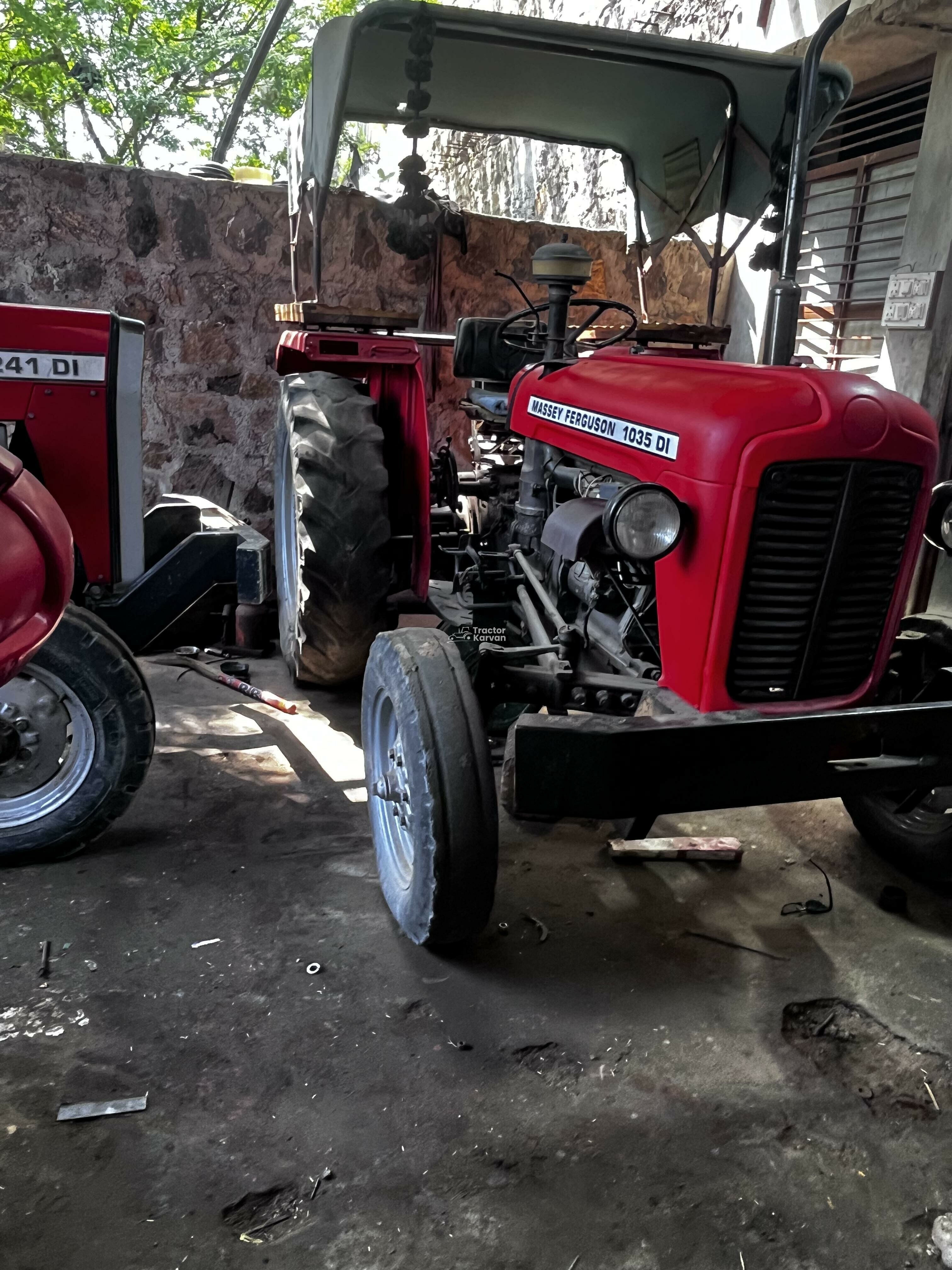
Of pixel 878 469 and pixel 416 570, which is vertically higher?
pixel 878 469

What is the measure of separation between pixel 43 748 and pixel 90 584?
27.0 inches

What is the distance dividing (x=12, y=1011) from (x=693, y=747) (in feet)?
5.11

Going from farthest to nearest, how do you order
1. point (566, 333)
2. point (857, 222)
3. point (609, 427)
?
point (857, 222) < point (566, 333) < point (609, 427)

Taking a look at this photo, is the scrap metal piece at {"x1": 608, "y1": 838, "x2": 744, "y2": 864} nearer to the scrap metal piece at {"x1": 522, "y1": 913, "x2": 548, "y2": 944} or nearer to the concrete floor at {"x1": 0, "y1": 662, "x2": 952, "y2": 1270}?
the concrete floor at {"x1": 0, "y1": 662, "x2": 952, "y2": 1270}

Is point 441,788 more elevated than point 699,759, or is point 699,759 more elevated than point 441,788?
point 699,759

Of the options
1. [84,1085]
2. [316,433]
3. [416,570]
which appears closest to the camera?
[84,1085]

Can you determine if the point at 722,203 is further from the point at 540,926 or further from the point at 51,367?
the point at 540,926

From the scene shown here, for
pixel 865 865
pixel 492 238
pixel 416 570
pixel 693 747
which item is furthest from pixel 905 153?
pixel 693 747

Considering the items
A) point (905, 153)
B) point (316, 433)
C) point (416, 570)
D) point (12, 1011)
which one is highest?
point (905, 153)

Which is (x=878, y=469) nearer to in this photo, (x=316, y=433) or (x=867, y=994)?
(x=867, y=994)

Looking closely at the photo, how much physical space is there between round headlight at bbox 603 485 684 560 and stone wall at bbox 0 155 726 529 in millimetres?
3774

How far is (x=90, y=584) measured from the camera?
3.11 metres

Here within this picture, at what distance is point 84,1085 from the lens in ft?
6.23

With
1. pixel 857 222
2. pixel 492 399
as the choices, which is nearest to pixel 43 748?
pixel 492 399
